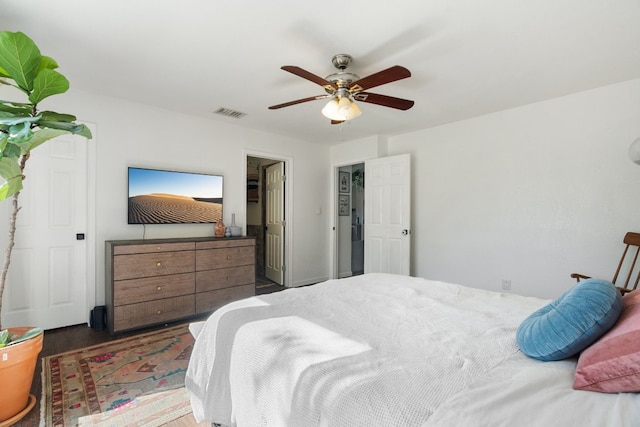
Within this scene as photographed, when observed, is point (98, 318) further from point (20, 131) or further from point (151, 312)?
point (20, 131)

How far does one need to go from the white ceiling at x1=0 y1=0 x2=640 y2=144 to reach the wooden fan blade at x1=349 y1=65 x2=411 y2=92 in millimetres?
265

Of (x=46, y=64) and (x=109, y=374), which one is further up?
(x=46, y=64)

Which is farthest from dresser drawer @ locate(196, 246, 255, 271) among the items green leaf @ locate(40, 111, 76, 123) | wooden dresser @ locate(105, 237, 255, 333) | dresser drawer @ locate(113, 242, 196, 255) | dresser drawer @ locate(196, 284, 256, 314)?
green leaf @ locate(40, 111, 76, 123)

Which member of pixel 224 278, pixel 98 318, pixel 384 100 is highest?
pixel 384 100

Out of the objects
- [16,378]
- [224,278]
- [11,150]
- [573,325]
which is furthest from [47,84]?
[573,325]

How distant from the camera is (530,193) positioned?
10.9ft

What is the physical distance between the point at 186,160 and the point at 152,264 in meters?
1.37

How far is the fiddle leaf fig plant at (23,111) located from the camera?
148 centimetres

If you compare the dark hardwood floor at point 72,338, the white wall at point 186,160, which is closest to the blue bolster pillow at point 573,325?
the dark hardwood floor at point 72,338

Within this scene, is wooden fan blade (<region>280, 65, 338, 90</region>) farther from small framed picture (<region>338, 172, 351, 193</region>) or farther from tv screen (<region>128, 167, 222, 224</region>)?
small framed picture (<region>338, 172, 351, 193</region>)

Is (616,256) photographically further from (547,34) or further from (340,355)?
(340,355)

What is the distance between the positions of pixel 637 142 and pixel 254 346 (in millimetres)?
3192

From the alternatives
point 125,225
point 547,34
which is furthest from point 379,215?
point 125,225

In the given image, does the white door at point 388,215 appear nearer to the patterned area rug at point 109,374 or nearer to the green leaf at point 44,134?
the patterned area rug at point 109,374
